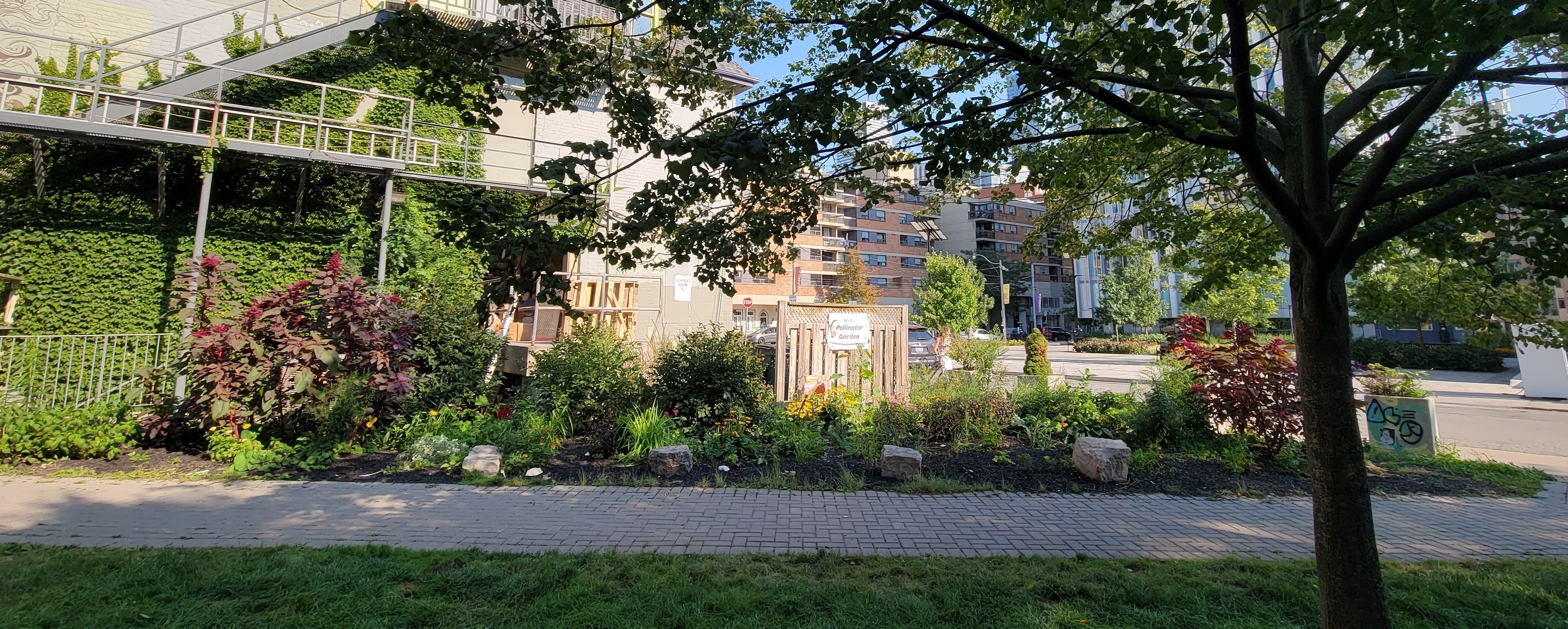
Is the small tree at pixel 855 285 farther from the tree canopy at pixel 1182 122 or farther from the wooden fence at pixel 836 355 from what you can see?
the tree canopy at pixel 1182 122

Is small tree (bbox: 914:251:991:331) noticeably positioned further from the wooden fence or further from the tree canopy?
the tree canopy

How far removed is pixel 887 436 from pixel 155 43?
16.2 metres

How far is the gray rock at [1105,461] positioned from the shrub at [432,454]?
6831 millimetres

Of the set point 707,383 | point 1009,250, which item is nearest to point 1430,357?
point 707,383

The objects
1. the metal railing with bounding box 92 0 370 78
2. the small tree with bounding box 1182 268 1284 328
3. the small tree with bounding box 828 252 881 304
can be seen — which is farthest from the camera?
the small tree with bounding box 828 252 881 304

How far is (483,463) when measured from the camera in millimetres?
6434

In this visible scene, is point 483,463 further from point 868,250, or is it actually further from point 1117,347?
point 868,250

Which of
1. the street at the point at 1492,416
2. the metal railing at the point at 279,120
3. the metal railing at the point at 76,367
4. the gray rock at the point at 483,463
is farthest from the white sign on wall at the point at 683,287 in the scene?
the metal railing at the point at 76,367

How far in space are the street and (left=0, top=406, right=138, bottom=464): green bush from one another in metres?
12.2

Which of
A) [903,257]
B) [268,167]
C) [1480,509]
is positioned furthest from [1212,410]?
[903,257]

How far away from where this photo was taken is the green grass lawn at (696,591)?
3201 millimetres

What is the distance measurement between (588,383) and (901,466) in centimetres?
440

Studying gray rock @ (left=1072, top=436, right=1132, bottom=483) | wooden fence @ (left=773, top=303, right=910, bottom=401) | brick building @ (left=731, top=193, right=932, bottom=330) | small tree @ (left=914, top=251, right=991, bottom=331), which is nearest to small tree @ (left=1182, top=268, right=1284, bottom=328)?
small tree @ (left=914, top=251, right=991, bottom=331)

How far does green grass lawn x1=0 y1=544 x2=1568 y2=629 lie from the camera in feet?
10.5
